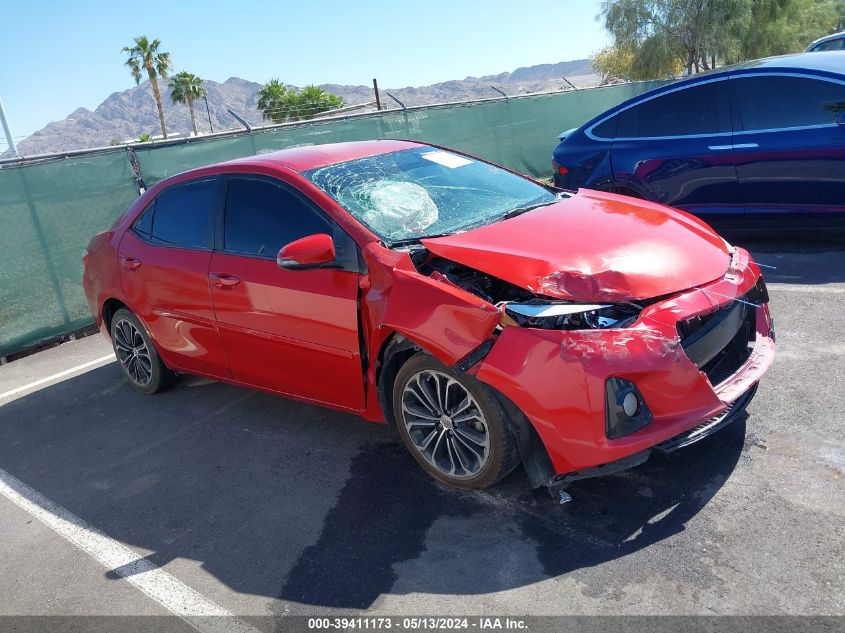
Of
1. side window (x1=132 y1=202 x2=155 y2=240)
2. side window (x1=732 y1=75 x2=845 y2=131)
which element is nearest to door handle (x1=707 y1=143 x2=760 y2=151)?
side window (x1=732 y1=75 x2=845 y2=131)

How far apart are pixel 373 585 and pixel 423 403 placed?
934 mm

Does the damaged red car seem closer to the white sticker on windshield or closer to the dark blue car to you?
the white sticker on windshield

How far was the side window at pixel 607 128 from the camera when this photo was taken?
24.5 ft

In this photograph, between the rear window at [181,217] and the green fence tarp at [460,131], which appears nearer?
the rear window at [181,217]

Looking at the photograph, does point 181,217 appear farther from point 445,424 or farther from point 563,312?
point 563,312

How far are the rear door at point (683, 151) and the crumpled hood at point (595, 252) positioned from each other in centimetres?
283

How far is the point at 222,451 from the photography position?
4.59 metres

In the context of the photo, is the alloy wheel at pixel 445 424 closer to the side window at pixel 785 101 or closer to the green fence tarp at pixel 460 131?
the side window at pixel 785 101

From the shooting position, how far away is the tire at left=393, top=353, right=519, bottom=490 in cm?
333

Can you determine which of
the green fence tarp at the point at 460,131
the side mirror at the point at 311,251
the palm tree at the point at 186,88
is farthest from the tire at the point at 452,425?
the palm tree at the point at 186,88

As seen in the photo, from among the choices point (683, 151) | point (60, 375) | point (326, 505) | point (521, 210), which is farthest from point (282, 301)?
point (683, 151)

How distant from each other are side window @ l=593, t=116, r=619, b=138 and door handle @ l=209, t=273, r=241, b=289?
182 inches

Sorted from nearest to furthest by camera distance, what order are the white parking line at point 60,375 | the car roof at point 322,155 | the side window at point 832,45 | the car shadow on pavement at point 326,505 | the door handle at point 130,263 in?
1. the car shadow on pavement at point 326,505
2. the car roof at point 322,155
3. the door handle at point 130,263
4. the white parking line at point 60,375
5. the side window at point 832,45

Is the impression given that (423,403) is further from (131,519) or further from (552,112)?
(552,112)
